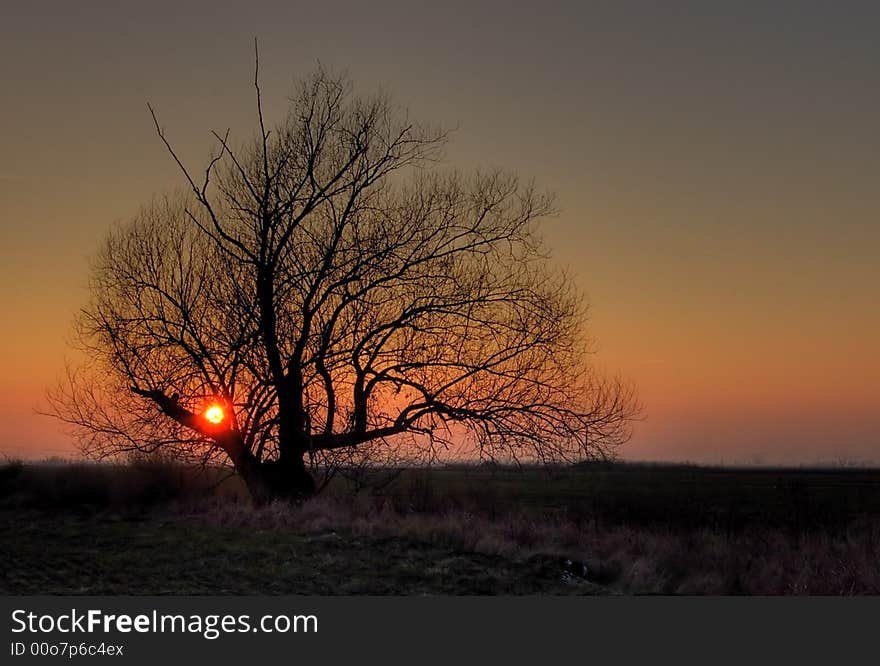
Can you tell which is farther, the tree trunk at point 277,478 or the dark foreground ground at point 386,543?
the tree trunk at point 277,478

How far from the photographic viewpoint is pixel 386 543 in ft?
54.1

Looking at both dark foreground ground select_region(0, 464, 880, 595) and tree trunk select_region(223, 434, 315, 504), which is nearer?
dark foreground ground select_region(0, 464, 880, 595)

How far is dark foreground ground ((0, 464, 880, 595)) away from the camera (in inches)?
536

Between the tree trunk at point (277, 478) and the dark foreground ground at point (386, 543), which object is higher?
the tree trunk at point (277, 478)

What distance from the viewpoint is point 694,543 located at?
17609 mm

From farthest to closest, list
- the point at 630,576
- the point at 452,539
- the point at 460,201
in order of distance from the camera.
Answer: the point at 460,201 → the point at 452,539 → the point at 630,576

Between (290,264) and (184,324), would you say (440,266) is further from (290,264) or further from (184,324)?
(184,324)

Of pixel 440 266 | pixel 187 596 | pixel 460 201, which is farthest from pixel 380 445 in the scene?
pixel 187 596

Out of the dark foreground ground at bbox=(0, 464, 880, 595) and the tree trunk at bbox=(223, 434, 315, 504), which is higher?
the tree trunk at bbox=(223, 434, 315, 504)

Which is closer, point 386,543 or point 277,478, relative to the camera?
point 386,543

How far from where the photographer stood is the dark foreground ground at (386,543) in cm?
1362

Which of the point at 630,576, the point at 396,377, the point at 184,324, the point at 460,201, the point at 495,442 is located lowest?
the point at 630,576

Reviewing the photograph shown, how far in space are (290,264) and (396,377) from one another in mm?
3418

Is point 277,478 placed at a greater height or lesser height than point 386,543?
greater
